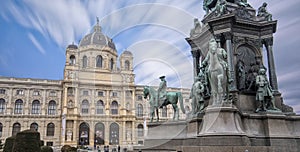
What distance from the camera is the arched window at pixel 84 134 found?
57.4 meters

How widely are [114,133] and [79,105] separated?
10.3 m

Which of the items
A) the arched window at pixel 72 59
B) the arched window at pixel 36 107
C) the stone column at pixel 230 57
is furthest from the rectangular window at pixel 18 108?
the stone column at pixel 230 57

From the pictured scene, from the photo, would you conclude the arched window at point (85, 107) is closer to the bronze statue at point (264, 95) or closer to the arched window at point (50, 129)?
the arched window at point (50, 129)

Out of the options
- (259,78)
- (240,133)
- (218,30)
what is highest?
(218,30)

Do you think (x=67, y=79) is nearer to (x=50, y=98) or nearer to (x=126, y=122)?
(x=50, y=98)

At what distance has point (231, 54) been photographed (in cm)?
1003

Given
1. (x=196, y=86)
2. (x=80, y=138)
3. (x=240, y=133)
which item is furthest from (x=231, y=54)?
(x=80, y=138)

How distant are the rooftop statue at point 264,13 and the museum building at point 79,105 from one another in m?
42.5

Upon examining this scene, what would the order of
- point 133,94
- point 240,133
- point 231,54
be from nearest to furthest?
point 240,133
point 231,54
point 133,94

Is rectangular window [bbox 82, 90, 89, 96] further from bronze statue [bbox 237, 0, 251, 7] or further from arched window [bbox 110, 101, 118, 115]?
bronze statue [bbox 237, 0, 251, 7]

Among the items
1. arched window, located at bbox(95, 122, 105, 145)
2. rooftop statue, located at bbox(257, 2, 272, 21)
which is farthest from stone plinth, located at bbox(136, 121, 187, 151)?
arched window, located at bbox(95, 122, 105, 145)

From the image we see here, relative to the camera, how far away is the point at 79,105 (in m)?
59.2

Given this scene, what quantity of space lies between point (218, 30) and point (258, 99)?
301cm

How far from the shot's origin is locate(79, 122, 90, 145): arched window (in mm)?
57378
